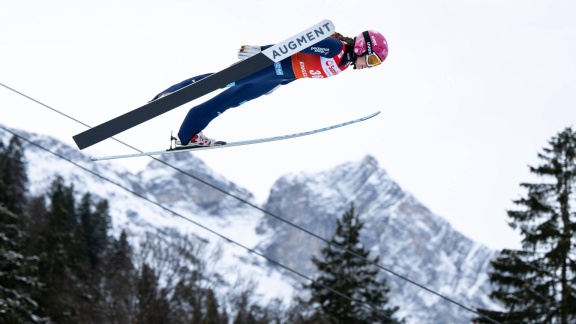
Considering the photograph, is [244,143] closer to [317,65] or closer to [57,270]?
[317,65]

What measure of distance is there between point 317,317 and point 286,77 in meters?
17.1

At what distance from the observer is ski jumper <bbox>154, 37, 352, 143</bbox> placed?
21.5 feet

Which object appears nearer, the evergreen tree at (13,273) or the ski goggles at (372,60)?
the ski goggles at (372,60)

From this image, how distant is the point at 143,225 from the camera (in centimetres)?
17888

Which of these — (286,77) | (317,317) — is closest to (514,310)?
(317,317)

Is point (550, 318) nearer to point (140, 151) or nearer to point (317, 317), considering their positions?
point (317, 317)

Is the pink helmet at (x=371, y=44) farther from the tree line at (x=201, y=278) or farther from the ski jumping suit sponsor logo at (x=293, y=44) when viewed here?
the tree line at (x=201, y=278)

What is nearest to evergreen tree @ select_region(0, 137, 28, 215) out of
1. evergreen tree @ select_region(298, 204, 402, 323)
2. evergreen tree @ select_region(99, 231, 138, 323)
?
evergreen tree @ select_region(99, 231, 138, 323)

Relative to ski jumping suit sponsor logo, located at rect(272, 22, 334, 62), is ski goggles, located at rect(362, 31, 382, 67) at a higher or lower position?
higher

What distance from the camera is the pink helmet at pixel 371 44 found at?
6.57m

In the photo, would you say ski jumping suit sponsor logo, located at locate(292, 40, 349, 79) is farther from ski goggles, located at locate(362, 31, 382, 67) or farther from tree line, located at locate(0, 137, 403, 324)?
tree line, located at locate(0, 137, 403, 324)

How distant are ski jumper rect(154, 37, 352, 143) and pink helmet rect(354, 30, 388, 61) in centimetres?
10

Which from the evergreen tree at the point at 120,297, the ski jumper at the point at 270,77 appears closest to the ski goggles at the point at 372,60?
the ski jumper at the point at 270,77

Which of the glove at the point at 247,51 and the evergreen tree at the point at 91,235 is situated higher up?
the evergreen tree at the point at 91,235
